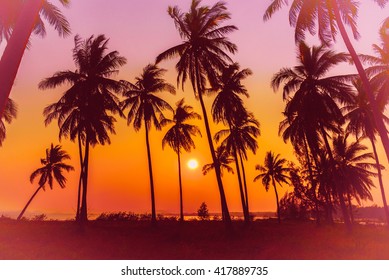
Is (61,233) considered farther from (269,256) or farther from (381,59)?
(381,59)

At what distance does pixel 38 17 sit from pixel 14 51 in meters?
7.49

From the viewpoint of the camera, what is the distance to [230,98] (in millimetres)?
22859

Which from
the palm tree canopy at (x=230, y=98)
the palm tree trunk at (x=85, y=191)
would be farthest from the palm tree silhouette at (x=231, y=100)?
the palm tree trunk at (x=85, y=191)

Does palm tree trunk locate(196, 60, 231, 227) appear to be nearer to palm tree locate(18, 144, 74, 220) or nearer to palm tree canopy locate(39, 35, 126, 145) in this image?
palm tree canopy locate(39, 35, 126, 145)

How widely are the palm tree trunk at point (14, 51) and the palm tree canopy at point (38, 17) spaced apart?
3.82 meters

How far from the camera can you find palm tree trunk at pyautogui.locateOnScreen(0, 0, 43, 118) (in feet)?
19.7

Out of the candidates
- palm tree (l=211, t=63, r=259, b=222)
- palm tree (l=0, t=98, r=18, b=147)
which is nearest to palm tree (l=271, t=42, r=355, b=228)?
palm tree (l=211, t=63, r=259, b=222)

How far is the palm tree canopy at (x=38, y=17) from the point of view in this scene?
10430mm

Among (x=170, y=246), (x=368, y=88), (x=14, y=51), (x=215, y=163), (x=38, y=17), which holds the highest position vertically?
(x=38, y=17)

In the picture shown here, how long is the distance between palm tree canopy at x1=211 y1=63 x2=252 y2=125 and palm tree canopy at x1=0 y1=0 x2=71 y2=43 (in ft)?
38.1

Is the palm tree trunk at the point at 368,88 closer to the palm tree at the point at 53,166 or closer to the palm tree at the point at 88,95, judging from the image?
the palm tree at the point at 88,95

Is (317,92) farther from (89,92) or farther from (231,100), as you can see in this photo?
(89,92)

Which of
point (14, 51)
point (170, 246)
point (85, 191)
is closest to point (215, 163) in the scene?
point (170, 246)

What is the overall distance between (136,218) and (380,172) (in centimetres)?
2467
